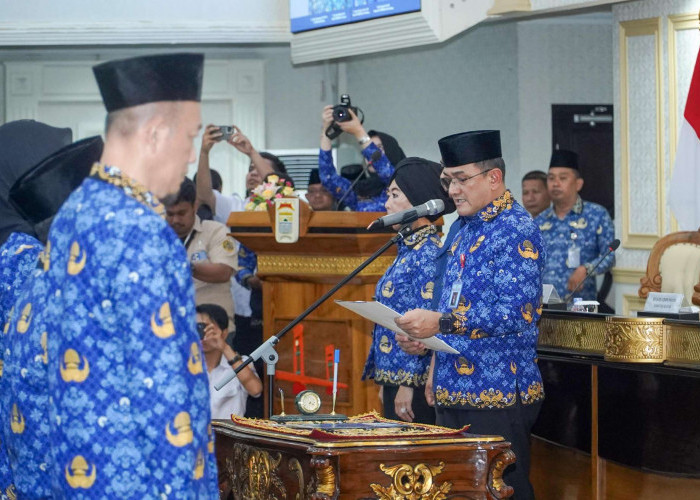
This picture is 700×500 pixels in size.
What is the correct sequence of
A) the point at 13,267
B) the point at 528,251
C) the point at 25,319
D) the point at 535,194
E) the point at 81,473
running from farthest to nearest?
the point at 535,194 → the point at 528,251 → the point at 13,267 → the point at 25,319 → the point at 81,473

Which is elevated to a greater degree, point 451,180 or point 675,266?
point 451,180

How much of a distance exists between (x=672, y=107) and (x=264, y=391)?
3132 mm

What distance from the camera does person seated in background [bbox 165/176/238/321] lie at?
17.1ft

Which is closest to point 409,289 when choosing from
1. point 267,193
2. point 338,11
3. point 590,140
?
point 267,193

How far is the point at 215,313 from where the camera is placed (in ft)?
15.6

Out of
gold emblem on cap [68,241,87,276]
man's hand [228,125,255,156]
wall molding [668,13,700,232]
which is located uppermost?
wall molding [668,13,700,232]

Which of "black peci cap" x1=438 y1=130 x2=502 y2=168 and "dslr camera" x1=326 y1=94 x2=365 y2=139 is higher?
"dslr camera" x1=326 y1=94 x2=365 y2=139

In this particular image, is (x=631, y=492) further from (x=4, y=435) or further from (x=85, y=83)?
(x=85, y=83)

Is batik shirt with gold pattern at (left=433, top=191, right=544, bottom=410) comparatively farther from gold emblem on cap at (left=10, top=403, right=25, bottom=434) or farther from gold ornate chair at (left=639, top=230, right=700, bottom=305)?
gold ornate chair at (left=639, top=230, right=700, bottom=305)

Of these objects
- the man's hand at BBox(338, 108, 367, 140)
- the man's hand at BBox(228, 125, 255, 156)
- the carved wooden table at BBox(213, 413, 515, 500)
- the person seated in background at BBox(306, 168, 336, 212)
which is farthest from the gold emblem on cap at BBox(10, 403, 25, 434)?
the man's hand at BBox(228, 125, 255, 156)

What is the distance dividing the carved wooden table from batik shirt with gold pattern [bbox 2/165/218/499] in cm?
114

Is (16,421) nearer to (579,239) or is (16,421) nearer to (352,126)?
(352,126)

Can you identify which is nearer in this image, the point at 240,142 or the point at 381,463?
the point at 381,463

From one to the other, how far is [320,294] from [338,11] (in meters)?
3.28
